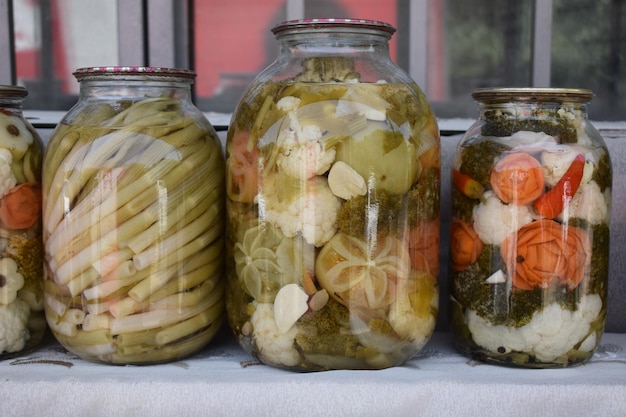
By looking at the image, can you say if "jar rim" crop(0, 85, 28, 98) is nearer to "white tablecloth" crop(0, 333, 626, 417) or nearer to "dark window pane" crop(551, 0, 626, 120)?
"white tablecloth" crop(0, 333, 626, 417)

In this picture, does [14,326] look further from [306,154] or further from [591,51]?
[591,51]

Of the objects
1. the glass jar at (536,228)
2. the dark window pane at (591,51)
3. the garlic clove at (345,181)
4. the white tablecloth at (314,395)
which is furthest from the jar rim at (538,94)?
the dark window pane at (591,51)

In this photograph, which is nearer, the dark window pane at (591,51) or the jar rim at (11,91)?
the jar rim at (11,91)

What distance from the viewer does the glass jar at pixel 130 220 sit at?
2.85ft

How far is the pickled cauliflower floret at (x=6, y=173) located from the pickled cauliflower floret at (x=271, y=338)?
344mm

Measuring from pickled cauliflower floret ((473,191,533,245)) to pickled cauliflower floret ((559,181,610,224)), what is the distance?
48 mm

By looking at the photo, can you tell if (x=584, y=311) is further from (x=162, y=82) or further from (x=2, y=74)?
(x=2, y=74)

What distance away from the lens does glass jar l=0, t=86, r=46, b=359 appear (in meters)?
0.92

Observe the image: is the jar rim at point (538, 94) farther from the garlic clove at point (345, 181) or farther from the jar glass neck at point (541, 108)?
the garlic clove at point (345, 181)

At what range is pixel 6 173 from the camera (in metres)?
0.92

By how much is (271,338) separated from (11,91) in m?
0.47

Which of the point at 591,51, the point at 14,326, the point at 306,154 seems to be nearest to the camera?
the point at 306,154

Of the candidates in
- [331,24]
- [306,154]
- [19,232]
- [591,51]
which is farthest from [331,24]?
[591,51]

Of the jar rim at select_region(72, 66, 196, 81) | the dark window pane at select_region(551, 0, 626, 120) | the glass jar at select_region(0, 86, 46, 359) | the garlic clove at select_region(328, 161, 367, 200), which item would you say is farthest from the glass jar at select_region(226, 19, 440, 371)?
the dark window pane at select_region(551, 0, 626, 120)
